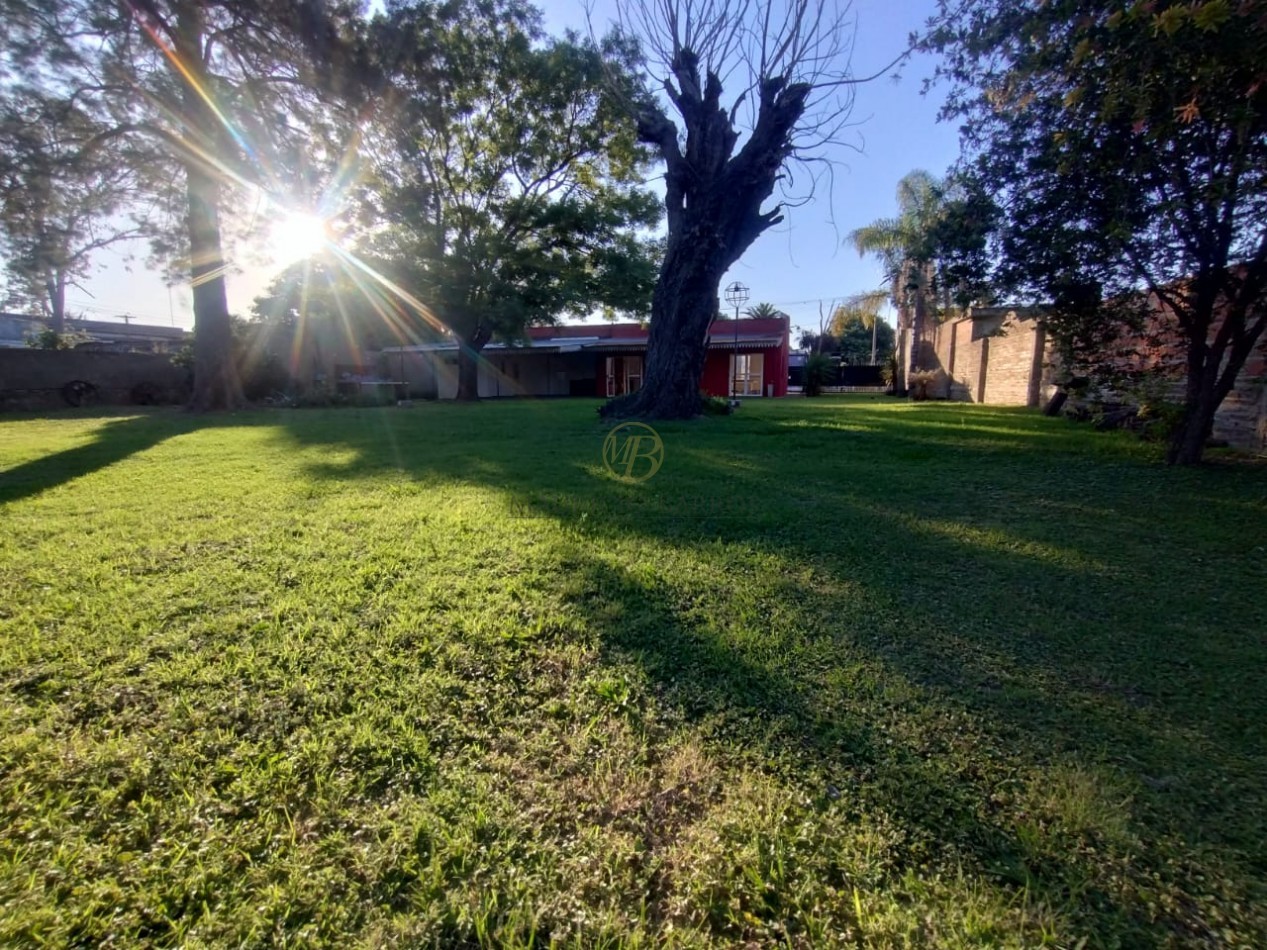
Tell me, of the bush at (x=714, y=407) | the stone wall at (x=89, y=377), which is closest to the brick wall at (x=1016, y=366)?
the bush at (x=714, y=407)

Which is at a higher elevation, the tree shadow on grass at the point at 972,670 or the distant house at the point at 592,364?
the distant house at the point at 592,364

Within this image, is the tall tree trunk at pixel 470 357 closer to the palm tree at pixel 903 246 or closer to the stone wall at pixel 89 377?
the stone wall at pixel 89 377

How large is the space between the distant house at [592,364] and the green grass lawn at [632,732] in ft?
65.3

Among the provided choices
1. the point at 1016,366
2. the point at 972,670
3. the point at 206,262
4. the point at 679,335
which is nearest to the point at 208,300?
the point at 206,262

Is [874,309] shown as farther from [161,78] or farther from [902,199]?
[161,78]

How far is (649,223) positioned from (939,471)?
15.4 metres

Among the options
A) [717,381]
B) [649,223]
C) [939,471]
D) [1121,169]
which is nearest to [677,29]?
[1121,169]

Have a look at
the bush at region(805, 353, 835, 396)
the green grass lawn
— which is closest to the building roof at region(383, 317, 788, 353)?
the bush at region(805, 353, 835, 396)

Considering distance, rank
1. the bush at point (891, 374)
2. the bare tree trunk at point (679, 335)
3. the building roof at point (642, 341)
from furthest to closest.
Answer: the bush at point (891, 374), the building roof at point (642, 341), the bare tree trunk at point (679, 335)

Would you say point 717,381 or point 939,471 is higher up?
point 717,381

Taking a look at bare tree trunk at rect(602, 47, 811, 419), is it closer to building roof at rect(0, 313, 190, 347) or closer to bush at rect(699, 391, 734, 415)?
bush at rect(699, 391, 734, 415)

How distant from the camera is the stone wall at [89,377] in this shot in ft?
45.1

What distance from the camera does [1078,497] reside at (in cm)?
493

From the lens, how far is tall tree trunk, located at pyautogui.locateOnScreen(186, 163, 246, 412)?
12438mm
